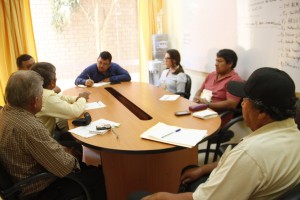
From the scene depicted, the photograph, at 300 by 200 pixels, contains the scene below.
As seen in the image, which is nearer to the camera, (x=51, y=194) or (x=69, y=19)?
(x=51, y=194)

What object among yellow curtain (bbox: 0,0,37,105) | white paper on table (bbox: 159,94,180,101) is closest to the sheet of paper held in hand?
white paper on table (bbox: 159,94,180,101)

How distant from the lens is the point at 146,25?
4508mm

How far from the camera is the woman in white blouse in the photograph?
3.10 m

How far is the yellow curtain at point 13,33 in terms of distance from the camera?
362 cm

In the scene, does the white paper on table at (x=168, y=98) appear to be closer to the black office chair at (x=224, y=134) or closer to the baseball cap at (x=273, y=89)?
the black office chair at (x=224, y=134)

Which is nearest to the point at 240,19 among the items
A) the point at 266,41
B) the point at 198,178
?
the point at 266,41

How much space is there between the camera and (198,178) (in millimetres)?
1445

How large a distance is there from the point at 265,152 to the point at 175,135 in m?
0.76

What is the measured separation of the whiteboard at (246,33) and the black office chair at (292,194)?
157cm

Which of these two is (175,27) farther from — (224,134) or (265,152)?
(265,152)

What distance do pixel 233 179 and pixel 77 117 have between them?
1.45 metres

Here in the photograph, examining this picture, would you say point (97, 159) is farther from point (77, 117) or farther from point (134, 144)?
point (134, 144)

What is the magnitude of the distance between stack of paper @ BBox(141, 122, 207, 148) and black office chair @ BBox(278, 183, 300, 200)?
2.12 feet

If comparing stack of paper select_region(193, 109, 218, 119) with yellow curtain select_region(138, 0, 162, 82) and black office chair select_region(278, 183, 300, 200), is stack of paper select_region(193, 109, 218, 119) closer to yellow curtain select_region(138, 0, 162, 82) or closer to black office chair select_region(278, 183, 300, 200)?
black office chair select_region(278, 183, 300, 200)
